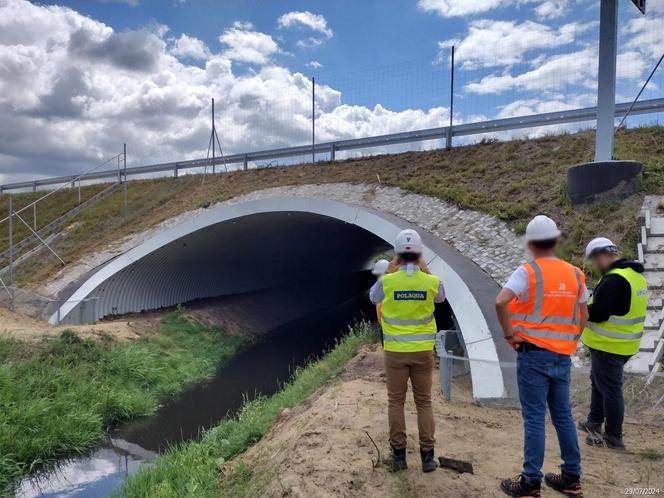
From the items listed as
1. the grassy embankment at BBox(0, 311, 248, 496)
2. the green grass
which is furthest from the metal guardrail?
the green grass

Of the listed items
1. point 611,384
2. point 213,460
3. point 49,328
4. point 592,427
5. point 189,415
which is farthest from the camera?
point 49,328

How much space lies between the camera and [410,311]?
4012 mm

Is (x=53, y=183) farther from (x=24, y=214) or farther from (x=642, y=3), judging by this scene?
(x=642, y=3)

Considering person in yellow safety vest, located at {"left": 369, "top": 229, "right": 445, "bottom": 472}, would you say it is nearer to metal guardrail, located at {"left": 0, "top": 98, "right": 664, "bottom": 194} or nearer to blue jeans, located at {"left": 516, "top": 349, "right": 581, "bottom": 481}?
blue jeans, located at {"left": 516, "top": 349, "right": 581, "bottom": 481}

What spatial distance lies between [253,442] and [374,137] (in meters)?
13.6

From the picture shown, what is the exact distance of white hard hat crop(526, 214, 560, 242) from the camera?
3.65 meters

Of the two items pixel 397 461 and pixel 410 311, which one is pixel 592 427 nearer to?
pixel 397 461

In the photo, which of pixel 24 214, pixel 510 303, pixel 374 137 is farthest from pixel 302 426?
pixel 24 214

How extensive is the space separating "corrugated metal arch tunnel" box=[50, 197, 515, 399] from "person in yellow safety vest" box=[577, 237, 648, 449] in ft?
5.04

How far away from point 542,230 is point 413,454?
210 centimetres

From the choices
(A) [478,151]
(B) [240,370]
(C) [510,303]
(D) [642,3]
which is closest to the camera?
(C) [510,303]

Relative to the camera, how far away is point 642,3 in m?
9.11

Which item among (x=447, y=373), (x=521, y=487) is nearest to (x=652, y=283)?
(x=447, y=373)

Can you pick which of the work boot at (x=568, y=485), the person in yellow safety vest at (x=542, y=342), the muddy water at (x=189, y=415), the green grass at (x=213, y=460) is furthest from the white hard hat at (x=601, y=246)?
the muddy water at (x=189, y=415)
